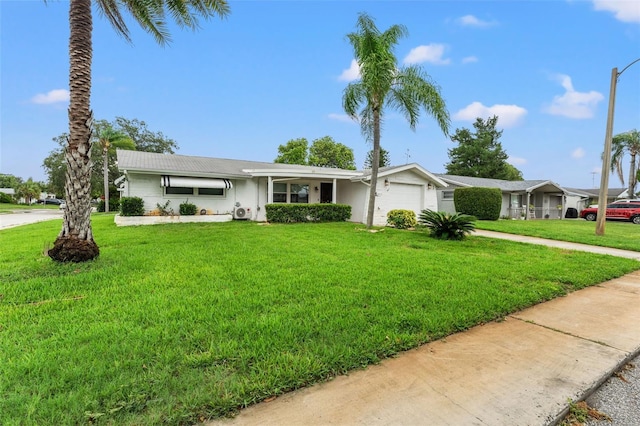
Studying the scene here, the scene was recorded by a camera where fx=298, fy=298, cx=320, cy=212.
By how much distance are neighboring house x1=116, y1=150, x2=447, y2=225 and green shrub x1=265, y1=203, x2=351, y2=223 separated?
77 cm

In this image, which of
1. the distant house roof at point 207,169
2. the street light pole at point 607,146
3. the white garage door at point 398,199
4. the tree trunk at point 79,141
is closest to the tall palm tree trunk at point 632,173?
the street light pole at point 607,146

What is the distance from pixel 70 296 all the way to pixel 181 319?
212 centimetres

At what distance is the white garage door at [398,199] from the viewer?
1561cm

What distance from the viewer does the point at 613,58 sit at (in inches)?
516

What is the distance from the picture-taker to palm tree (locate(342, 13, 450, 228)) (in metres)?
11.4

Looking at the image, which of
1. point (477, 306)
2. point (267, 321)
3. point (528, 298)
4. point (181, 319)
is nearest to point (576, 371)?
point (477, 306)

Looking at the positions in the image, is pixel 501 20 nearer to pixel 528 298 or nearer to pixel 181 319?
pixel 528 298

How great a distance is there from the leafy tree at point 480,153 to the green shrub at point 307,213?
34.1 m

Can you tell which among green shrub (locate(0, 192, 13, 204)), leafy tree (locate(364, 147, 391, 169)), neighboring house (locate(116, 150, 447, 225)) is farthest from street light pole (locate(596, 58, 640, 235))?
green shrub (locate(0, 192, 13, 204))

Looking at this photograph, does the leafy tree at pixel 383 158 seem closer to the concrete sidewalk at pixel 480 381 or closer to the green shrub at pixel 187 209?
the green shrub at pixel 187 209

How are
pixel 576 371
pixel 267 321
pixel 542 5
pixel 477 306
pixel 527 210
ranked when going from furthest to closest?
pixel 527 210 < pixel 542 5 < pixel 477 306 < pixel 267 321 < pixel 576 371

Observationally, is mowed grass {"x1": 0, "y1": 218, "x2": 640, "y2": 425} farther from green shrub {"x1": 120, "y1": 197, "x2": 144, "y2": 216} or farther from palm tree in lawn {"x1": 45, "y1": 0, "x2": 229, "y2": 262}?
green shrub {"x1": 120, "y1": 197, "x2": 144, "y2": 216}

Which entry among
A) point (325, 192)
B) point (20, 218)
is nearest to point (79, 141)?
point (325, 192)

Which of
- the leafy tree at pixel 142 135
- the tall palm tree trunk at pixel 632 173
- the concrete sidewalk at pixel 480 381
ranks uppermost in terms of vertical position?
the leafy tree at pixel 142 135
